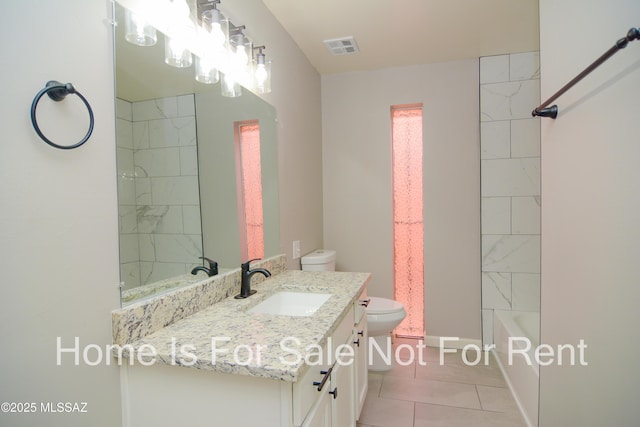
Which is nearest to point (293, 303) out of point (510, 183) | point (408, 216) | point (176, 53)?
point (176, 53)

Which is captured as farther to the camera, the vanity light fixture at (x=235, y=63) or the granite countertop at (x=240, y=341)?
the vanity light fixture at (x=235, y=63)

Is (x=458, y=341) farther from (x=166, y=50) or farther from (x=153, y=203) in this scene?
(x=166, y=50)

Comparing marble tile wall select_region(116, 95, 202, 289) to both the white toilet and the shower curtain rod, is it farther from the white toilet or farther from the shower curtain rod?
the shower curtain rod

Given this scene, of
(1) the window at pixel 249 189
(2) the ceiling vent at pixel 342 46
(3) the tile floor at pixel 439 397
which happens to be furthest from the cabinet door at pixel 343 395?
(2) the ceiling vent at pixel 342 46

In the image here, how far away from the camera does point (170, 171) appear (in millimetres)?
1283

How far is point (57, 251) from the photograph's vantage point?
2.77ft

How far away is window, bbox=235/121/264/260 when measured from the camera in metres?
1.78

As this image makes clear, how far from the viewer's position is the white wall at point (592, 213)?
2.99 feet

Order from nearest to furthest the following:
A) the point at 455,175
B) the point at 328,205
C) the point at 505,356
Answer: the point at 505,356 → the point at 455,175 → the point at 328,205

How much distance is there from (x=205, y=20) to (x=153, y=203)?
0.84 meters

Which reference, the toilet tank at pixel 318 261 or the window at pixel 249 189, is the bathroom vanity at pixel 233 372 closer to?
the window at pixel 249 189

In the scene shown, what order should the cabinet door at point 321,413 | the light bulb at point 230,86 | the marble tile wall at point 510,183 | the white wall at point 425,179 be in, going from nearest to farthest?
the cabinet door at point 321,413 < the light bulb at point 230,86 < the marble tile wall at point 510,183 < the white wall at point 425,179

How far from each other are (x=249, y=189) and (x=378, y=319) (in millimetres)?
1261

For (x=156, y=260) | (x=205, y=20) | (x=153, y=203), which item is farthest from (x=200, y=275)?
(x=205, y=20)
